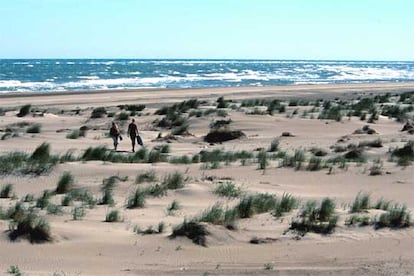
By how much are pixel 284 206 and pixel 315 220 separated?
1152 mm

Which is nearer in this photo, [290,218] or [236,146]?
[290,218]

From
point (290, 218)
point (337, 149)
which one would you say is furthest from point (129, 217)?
point (337, 149)

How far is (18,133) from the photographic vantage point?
24.3m

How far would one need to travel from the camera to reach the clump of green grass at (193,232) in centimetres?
838

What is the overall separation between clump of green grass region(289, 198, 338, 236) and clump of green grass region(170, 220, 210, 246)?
1.27 m

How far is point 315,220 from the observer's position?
31.4ft

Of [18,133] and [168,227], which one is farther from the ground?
[168,227]

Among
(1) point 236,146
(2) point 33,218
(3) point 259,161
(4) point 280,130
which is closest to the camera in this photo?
(2) point 33,218

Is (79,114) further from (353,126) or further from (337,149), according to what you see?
(337,149)

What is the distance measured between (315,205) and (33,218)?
436 centimetres

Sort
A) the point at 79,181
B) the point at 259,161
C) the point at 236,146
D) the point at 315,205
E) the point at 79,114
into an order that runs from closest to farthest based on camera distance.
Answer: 1. the point at 315,205
2. the point at 79,181
3. the point at 259,161
4. the point at 236,146
5. the point at 79,114

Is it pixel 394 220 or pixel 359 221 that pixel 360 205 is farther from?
pixel 394 220

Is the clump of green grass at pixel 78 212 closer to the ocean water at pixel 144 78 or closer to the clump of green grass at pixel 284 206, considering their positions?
the clump of green grass at pixel 284 206

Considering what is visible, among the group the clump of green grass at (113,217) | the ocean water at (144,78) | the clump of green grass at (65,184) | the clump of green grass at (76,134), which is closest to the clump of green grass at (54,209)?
the clump of green grass at (113,217)
